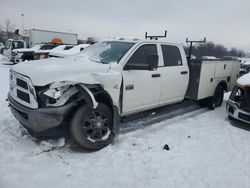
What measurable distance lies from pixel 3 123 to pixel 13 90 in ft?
3.73

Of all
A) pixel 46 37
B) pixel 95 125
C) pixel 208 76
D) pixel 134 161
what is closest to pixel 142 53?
pixel 95 125

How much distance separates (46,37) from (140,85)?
21.1m

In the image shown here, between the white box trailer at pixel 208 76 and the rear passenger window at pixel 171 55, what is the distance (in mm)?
611

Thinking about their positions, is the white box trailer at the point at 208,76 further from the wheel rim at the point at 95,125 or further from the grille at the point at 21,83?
the grille at the point at 21,83

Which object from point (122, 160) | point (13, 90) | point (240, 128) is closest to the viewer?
point (122, 160)

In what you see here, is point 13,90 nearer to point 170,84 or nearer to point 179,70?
point 170,84

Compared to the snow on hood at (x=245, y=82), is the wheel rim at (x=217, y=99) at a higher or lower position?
lower

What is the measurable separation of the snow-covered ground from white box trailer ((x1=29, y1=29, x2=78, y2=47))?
1942 cm

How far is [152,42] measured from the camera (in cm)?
506

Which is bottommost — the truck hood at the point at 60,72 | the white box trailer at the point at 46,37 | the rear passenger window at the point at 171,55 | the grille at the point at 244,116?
the grille at the point at 244,116

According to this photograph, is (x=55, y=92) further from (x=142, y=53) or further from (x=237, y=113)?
(x=237, y=113)

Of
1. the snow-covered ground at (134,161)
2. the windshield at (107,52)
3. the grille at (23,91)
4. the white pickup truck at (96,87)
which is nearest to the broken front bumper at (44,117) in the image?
the white pickup truck at (96,87)

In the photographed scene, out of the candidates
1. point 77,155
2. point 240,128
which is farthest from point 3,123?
point 240,128

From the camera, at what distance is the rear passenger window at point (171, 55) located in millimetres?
5281
